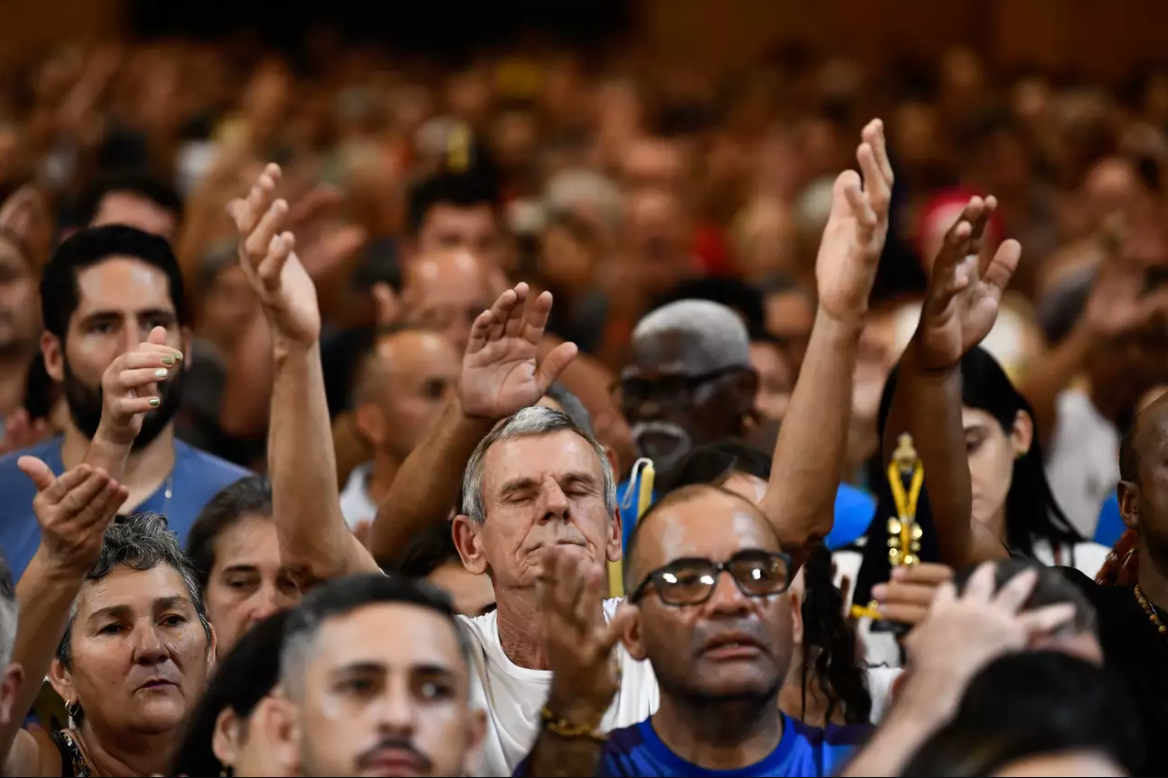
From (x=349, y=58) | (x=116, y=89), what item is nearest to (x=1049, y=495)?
(x=116, y=89)

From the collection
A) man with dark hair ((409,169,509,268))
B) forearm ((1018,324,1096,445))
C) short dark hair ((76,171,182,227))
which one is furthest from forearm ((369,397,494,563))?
man with dark hair ((409,169,509,268))

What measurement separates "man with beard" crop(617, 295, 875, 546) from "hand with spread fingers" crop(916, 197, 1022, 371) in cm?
107

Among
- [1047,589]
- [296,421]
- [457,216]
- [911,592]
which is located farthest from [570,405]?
[457,216]

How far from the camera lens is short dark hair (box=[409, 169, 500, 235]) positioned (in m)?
7.54

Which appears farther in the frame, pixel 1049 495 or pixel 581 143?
pixel 581 143

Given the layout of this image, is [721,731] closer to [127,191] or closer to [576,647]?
[576,647]

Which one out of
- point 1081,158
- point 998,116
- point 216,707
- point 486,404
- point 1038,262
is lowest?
point 216,707

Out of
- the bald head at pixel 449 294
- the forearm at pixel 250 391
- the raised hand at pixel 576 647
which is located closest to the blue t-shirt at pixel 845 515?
the bald head at pixel 449 294

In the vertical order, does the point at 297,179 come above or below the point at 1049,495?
above

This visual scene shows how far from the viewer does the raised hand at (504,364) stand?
4.31 meters

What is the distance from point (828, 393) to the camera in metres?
4.10

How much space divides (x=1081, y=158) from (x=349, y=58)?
23.3ft

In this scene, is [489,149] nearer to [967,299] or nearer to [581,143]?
[581,143]

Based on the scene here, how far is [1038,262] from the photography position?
392 inches
